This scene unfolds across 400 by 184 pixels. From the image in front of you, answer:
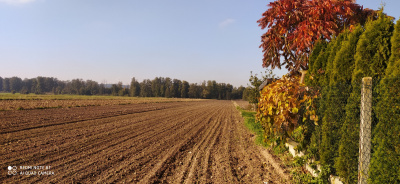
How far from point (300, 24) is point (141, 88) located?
133538 millimetres

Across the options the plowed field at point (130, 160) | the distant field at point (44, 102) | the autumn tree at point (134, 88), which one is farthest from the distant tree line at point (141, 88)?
the plowed field at point (130, 160)

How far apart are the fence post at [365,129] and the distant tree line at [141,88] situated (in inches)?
5044

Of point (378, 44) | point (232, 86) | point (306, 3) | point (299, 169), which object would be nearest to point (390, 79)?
point (378, 44)

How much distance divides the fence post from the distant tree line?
128116 mm

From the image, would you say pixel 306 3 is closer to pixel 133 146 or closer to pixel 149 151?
pixel 149 151

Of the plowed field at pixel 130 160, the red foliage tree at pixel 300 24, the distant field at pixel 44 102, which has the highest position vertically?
the red foliage tree at pixel 300 24

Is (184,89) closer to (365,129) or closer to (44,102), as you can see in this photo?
(44,102)

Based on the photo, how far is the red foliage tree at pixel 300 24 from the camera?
18.5 feet

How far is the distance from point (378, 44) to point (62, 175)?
6.76m

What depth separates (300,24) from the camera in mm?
6266

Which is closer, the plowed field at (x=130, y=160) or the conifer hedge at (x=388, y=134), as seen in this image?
the conifer hedge at (x=388, y=134)

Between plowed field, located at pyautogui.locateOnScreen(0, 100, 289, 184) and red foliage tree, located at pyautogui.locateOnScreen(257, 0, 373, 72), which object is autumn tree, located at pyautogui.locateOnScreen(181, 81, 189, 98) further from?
red foliage tree, located at pyautogui.locateOnScreen(257, 0, 373, 72)

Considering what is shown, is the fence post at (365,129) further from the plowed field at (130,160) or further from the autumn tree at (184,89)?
the autumn tree at (184,89)

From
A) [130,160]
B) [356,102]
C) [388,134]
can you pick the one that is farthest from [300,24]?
[130,160]
